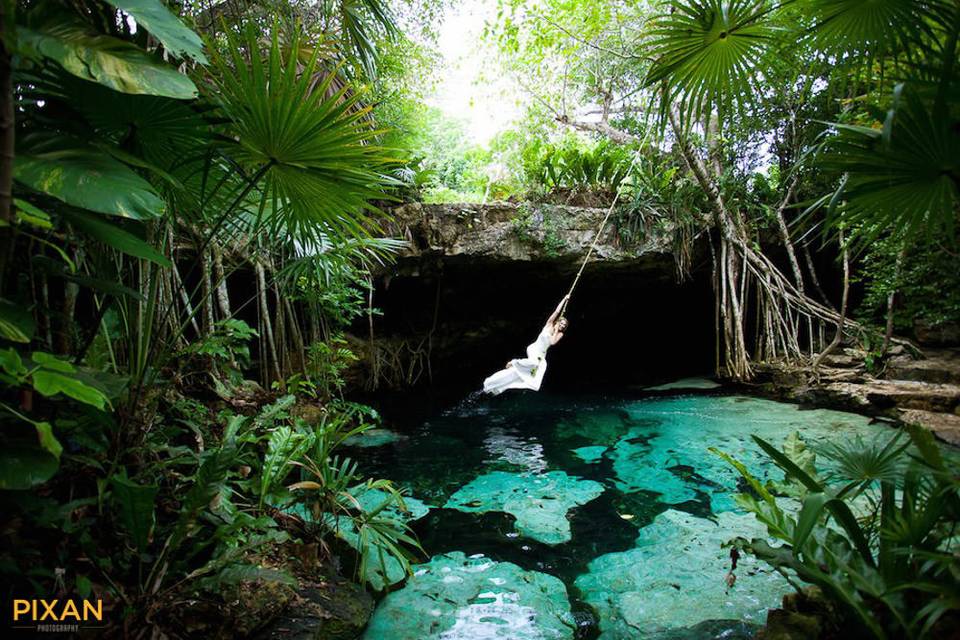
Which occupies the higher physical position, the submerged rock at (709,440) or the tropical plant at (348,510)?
the tropical plant at (348,510)

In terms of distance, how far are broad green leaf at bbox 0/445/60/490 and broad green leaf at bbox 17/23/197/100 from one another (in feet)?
2.51

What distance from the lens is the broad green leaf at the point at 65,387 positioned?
0.84 m

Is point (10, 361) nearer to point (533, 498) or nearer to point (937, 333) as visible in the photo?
point (533, 498)

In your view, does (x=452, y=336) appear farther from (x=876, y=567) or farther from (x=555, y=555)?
(x=876, y=567)

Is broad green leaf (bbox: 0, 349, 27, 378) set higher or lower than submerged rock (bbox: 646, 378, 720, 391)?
higher

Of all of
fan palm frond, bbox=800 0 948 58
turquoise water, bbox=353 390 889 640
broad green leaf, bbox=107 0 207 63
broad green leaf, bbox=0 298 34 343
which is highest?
fan palm frond, bbox=800 0 948 58

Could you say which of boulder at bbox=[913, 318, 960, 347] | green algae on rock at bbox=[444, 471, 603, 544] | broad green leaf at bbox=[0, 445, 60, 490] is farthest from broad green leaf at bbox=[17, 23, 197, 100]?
boulder at bbox=[913, 318, 960, 347]

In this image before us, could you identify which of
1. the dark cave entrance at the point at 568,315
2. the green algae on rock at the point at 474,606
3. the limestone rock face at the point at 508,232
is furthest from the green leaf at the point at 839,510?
the dark cave entrance at the point at 568,315

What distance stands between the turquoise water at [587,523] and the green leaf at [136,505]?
0.85 m

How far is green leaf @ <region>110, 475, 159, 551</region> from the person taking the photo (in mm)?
1220

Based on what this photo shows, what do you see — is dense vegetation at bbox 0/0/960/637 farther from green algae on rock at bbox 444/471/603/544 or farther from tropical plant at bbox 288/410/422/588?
green algae on rock at bbox 444/471/603/544

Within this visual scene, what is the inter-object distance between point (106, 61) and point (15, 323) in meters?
0.55

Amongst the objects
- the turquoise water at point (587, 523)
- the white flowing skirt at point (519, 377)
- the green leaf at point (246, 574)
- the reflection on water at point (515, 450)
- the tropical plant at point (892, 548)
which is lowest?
the reflection on water at point (515, 450)

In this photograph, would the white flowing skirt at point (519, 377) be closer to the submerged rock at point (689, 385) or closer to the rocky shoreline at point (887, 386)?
the rocky shoreline at point (887, 386)
